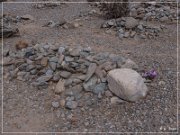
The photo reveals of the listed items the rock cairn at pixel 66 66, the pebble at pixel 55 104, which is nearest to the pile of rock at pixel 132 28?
the rock cairn at pixel 66 66

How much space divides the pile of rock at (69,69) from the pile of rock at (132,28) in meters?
1.81

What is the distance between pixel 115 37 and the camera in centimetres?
674

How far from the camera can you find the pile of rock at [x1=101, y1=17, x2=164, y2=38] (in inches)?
267

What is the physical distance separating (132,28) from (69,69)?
A: 2.52 metres

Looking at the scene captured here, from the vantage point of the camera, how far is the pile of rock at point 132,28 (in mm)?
6787

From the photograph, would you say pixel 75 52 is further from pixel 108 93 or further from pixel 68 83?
pixel 108 93

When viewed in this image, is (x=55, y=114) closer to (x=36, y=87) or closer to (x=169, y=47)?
(x=36, y=87)

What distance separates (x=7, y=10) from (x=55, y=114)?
5.64 metres

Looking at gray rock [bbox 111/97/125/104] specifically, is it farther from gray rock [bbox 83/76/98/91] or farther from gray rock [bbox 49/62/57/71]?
gray rock [bbox 49/62/57/71]

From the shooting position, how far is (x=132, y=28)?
699cm

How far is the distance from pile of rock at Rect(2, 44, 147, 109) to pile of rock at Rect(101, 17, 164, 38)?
1.81 meters

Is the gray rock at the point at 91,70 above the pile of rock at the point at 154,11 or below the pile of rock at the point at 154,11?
below

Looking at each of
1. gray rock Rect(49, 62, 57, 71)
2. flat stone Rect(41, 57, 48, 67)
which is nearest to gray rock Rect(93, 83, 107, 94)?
gray rock Rect(49, 62, 57, 71)

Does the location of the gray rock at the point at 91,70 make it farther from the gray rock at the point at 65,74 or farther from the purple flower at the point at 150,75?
the purple flower at the point at 150,75
